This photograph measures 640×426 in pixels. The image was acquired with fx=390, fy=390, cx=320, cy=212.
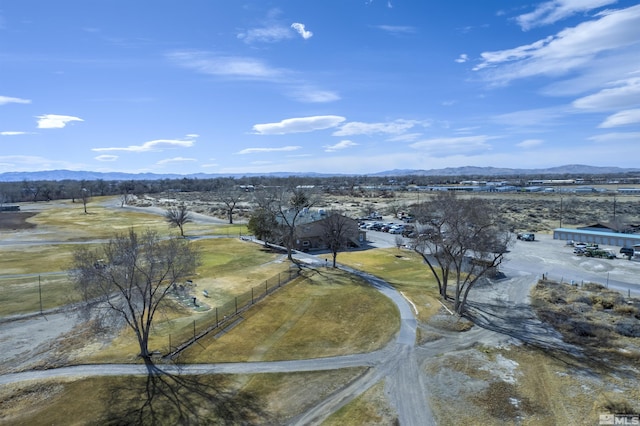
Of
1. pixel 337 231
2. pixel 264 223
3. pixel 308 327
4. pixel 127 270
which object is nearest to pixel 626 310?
pixel 308 327

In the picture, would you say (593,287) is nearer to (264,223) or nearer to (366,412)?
(366,412)

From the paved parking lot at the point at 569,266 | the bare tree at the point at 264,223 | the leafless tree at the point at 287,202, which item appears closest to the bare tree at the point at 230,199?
the bare tree at the point at 264,223

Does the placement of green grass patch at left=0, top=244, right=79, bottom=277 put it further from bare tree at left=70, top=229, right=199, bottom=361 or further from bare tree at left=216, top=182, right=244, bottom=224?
bare tree at left=216, top=182, right=244, bottom=224

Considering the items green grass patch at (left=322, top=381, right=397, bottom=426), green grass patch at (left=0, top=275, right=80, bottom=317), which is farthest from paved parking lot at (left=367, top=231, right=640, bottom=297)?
green grass patch at (left=0, top=275, right=80, bottom=317)

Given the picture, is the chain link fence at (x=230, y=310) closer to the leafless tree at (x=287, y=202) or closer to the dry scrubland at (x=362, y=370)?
the dry scrubland at (x=362, y=370)

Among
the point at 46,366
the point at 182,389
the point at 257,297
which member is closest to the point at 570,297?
→ the point at 257,297
